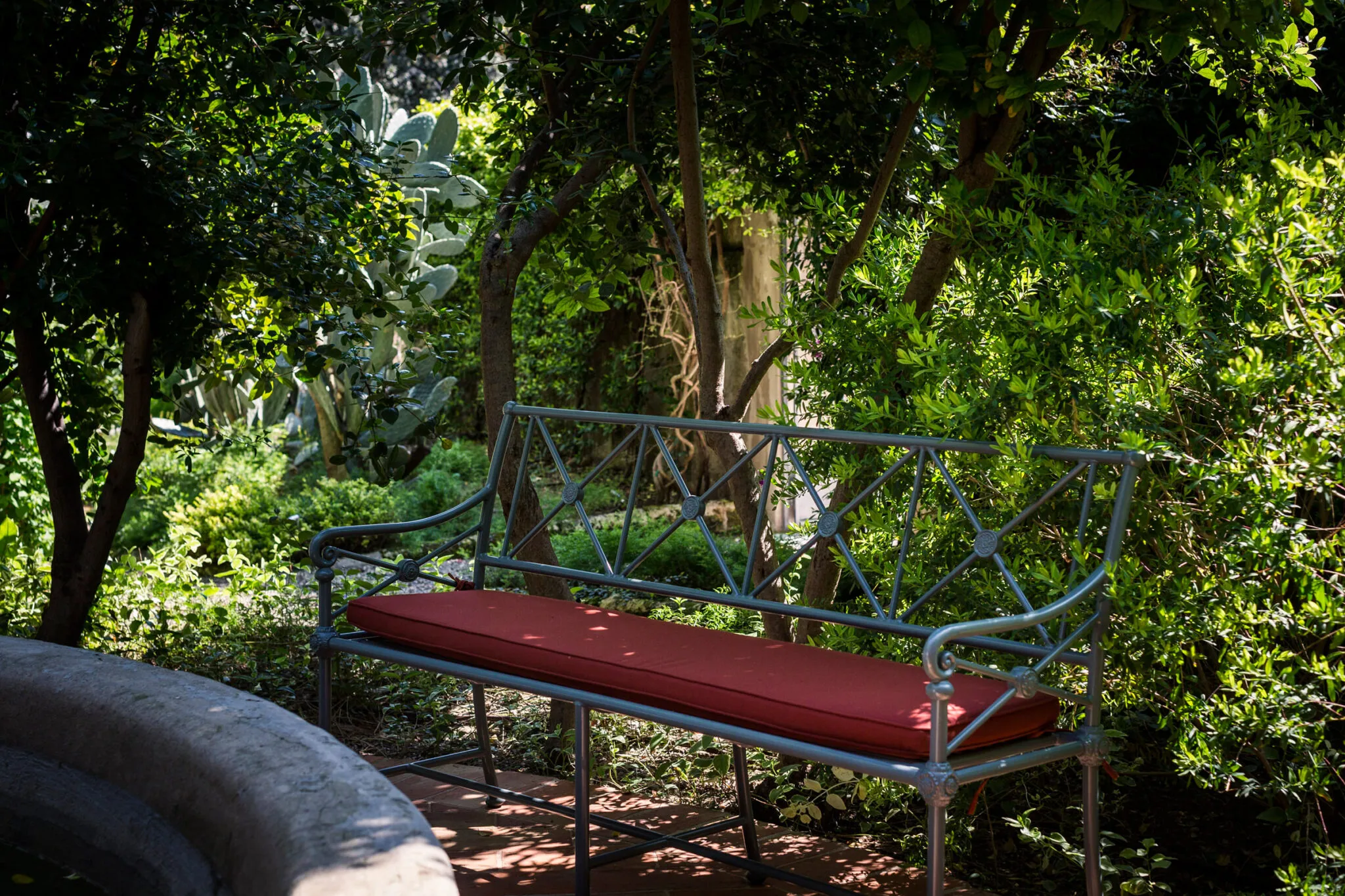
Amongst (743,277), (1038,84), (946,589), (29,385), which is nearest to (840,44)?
(1038,84)

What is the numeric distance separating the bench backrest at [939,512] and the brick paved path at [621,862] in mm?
694

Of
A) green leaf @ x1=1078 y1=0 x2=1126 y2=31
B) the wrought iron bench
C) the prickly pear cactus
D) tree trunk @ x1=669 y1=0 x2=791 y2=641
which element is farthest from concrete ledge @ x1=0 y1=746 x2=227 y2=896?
the prickly pear cactus

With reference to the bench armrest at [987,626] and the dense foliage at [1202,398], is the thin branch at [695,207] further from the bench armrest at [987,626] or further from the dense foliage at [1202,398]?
the bench armrest at [987,626]

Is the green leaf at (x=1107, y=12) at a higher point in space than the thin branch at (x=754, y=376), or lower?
higher

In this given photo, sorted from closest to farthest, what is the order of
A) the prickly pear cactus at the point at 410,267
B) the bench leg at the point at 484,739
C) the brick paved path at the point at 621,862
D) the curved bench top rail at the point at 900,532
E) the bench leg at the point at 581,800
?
1. the curved bench top rail at the point at 900,532
2. the bench leg at the point at 581,800
3. the brick paved path at the point at 621,862
4. the bench leg at the point at 484,739
5. the prickly pear cactus at the point at 410,267

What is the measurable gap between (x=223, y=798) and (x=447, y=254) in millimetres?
8498

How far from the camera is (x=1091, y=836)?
2.54 metres

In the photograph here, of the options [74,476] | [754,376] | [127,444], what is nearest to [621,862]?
[754,376]

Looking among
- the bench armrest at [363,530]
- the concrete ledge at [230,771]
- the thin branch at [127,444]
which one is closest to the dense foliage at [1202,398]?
the bench armrest at [363,530]

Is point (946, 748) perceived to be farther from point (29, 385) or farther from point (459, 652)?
point (29, 385)

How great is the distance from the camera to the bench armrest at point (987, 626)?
219cm

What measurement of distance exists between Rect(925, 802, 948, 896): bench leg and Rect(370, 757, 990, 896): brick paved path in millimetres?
896

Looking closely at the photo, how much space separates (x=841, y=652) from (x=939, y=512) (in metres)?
0.50

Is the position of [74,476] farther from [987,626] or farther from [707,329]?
[987,626]
